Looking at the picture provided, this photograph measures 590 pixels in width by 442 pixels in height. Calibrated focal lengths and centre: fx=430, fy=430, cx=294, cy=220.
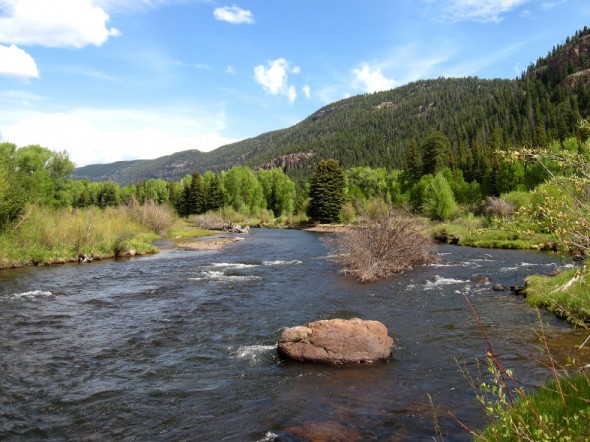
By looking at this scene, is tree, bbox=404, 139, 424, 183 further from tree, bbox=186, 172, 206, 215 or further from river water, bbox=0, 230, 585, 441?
river water, bbox=0, 230, 585, 441

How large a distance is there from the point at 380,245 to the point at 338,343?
14.7 m

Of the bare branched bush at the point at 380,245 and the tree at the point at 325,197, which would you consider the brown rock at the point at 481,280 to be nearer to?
the bare branched bush at the point at 380,245

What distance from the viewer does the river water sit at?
28.0 ft

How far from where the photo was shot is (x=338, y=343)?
12.0 metres

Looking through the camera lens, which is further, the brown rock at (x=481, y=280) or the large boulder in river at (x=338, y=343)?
the brown rock at (x=481, y=280)

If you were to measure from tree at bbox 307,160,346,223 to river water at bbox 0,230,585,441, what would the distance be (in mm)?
58443

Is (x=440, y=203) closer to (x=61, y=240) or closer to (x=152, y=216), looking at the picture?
(x=152, y=216)

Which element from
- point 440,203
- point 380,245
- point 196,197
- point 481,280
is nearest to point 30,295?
point 380,245

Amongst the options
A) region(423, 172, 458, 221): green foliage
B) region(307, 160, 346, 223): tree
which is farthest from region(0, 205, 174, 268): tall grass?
region(423, 172, 458, 221): green foliage

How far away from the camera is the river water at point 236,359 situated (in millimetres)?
8539

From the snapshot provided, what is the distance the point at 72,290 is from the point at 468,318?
18.6 m

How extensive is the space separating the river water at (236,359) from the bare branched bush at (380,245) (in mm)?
1557

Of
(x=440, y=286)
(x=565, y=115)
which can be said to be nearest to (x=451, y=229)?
(x=440, y=286)

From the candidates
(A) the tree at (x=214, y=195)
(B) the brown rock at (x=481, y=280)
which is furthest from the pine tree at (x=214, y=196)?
(B) the brown rock at (x=481, y=280)
